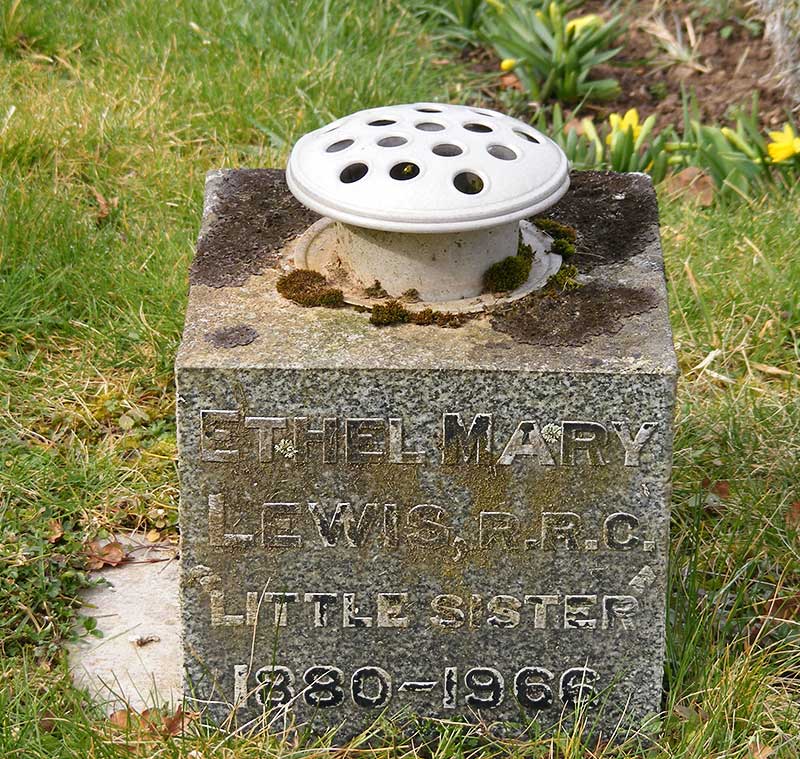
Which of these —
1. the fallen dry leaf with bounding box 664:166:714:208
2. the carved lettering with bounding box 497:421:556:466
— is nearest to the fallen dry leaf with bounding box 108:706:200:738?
the carved lettering with bounding box 497:421:556:466

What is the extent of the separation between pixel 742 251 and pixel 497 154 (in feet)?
6.03

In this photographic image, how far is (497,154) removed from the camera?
7.73 ft

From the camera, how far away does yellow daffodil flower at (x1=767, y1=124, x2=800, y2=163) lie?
14.3ft

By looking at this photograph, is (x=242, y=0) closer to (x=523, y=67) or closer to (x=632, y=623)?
(x=523, y=67)

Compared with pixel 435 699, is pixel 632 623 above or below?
above

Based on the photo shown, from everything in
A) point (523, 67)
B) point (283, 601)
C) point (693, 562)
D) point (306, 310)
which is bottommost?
point (523, 67)

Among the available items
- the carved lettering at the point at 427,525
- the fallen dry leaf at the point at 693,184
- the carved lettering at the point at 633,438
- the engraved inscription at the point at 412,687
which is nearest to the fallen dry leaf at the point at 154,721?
the engraved inscription at the point at 412,687

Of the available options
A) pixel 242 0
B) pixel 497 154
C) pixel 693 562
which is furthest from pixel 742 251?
pixel 242 0

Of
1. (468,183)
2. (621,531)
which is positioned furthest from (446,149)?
(621,531)

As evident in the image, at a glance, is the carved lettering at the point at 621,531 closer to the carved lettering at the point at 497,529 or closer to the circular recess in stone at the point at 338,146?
the carved lettering at the point at 497,529

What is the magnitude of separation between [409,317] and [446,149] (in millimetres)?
316

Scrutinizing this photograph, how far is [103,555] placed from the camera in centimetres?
307

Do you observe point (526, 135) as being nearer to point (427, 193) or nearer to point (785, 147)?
point (427, 193)

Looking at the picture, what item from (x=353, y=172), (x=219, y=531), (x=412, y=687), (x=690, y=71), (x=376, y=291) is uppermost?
(x=353, y=172)
